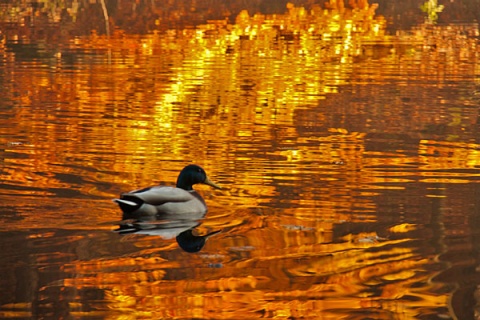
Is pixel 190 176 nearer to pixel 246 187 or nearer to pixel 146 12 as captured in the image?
pixel 246 187

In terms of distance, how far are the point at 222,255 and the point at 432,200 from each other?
329 cm

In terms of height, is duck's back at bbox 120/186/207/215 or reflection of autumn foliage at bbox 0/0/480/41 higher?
duck's back at bbox 120/186/207/215

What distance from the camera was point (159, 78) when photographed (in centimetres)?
2466

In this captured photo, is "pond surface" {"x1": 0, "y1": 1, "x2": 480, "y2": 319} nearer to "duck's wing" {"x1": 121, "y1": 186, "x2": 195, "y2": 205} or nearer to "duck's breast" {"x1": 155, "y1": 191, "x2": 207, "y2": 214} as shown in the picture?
"duck's breast" {"x1": 155, "y1": 191, "x2": 207, "y2": 214}

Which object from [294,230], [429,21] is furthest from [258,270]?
[429,21]

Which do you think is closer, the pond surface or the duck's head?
the pond surface

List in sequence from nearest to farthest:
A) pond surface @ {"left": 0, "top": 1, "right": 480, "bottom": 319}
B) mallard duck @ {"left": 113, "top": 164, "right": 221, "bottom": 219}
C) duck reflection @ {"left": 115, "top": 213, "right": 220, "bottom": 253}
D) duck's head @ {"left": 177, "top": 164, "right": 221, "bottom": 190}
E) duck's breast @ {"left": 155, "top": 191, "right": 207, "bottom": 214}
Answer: pond surface @ {"left": 0, "top": 1, "right": 480, "bottom": 319} < duck reflection @ {"left": 115, "top": 213, "right": 220, "bottom": 253} < mallard duck @ {"left": 113, "top": 164, "right": 221, "bottom": 219} < duck's breast @ {"left": 155, "top": 191, "right": 207, "bottom": 214} < duck's head @ {"left": 177, "top": 164, "right": 221, "bottom": 190}

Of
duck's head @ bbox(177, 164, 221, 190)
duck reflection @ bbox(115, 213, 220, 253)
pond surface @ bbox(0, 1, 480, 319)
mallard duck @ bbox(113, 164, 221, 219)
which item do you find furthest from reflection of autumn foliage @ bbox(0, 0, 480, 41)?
duck reflection @ bbox(115, 213, 220, 253)

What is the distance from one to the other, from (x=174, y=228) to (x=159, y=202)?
36cm

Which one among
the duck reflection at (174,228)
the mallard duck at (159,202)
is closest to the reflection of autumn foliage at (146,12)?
the mallard duck at (159,202)

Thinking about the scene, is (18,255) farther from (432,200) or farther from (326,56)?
(326,56)

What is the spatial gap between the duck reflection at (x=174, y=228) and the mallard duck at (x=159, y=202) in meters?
0.06

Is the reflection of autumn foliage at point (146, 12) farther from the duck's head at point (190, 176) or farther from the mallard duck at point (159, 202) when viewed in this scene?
the mallard duck at point (159, 202)

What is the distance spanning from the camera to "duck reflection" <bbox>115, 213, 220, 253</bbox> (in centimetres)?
1079
